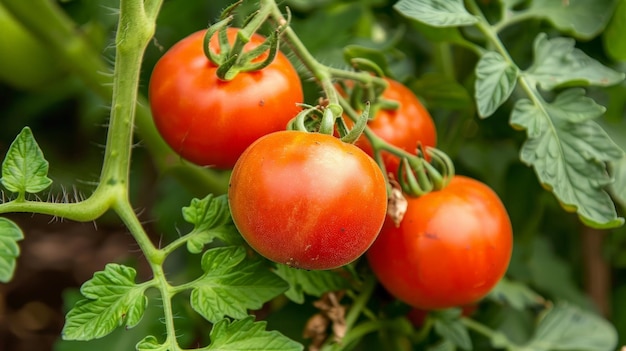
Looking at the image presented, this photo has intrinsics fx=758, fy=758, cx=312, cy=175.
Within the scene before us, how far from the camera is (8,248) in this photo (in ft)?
1.93

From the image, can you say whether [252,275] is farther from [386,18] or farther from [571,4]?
[386,18]

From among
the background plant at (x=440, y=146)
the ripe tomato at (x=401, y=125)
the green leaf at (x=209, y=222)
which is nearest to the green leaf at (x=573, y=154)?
the background plant at (x=440, y=146)

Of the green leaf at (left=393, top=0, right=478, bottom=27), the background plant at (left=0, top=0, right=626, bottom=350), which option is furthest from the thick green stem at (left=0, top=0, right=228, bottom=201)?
the green leaf at (left=393, top=0, right=478, bottom=27)

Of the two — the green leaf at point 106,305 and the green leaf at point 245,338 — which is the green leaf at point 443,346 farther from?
the green leaf at point 106,305

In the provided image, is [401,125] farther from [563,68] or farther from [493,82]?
[563,68]

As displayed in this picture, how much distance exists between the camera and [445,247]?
31.6 inches

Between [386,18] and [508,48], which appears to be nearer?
[508,48]

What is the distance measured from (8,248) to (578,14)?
31.2 inches

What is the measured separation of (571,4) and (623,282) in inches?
24.8

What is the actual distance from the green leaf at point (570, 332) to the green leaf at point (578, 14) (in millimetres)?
403

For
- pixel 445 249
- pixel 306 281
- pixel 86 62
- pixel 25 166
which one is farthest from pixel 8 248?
pixel 86 62

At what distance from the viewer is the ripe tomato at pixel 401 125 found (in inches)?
33.3

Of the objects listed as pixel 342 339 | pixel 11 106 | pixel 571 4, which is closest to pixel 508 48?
pixel 571 4

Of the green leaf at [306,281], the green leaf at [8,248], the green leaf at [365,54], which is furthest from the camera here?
the green leaf at [365,54]
